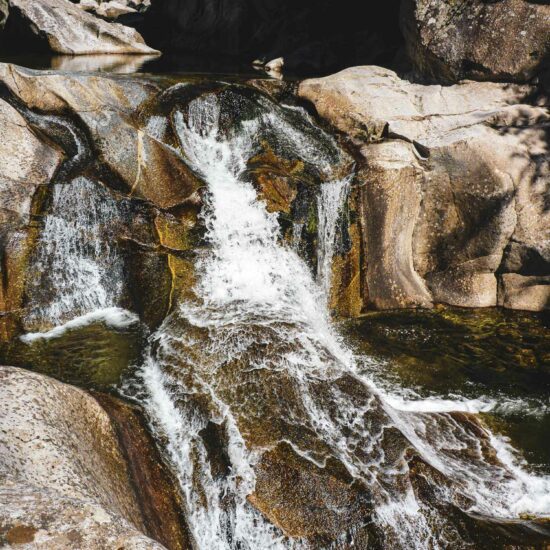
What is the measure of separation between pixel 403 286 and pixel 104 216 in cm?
505

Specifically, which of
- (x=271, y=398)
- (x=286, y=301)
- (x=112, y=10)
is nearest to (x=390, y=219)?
(x=286, y=301)

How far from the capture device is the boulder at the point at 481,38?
9.89 m

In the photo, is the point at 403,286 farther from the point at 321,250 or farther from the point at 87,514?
the point at 87,514

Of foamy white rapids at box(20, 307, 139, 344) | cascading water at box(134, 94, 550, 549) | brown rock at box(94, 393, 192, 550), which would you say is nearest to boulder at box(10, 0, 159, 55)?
cascading water at box(134, 94, 550, 549)

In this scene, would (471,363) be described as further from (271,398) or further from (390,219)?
(271,398)

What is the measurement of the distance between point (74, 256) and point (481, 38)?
27.2 feet

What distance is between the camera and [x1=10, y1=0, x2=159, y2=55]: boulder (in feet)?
75.4

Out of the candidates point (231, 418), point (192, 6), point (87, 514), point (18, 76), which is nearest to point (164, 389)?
point (231, 418)

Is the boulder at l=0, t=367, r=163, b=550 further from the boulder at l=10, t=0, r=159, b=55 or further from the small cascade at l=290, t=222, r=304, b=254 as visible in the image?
the boulder at l=10, t=0, r=159, b=55

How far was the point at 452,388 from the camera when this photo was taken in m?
7.44

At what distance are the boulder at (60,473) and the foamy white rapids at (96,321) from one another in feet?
9.68

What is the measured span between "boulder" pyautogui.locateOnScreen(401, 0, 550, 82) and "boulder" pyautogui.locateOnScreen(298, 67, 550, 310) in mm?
552

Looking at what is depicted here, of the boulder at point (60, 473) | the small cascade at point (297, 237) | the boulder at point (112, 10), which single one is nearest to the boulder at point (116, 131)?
the small cascade at point (297, 237)

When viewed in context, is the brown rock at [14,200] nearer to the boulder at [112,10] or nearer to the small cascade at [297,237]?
the small cascade at [297,237]
